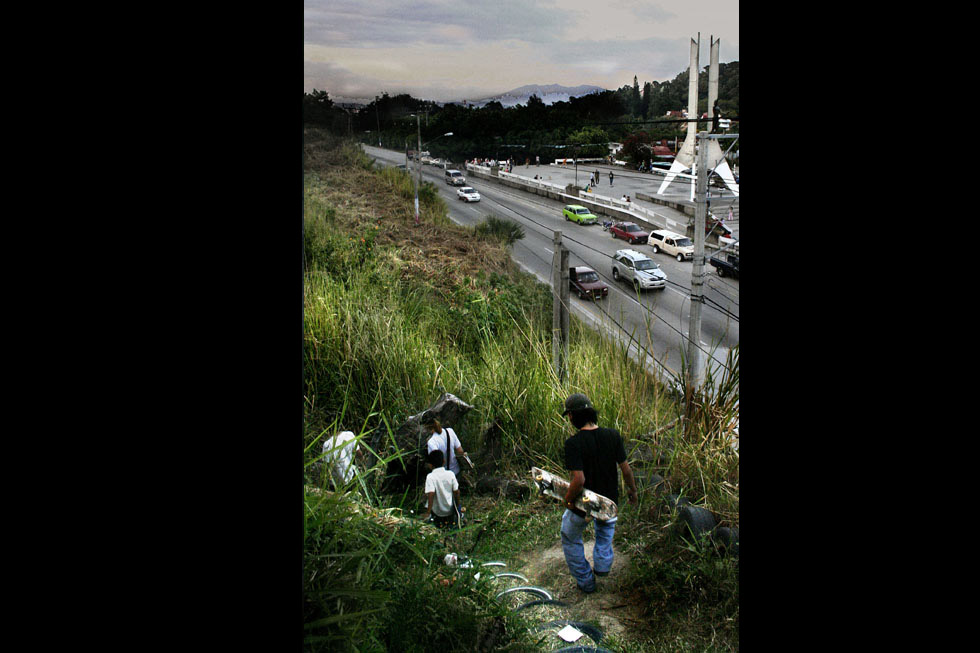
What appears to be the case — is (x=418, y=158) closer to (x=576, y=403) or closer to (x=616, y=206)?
(x=616, y=206)

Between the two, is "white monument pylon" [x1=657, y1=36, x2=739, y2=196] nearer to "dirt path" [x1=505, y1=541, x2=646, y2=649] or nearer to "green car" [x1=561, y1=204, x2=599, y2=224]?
"green car" [x1=561, y1=204, x2=599, y2=224]

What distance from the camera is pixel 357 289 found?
7375mm

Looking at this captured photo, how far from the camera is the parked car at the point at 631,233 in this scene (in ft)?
26.8

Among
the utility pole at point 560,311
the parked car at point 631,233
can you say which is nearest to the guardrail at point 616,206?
the parked car at point 631,233

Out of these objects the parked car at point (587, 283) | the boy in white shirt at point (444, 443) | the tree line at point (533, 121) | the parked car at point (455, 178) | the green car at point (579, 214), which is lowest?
the boy in white shirt at point (444, 443)

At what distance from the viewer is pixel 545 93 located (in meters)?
8.97

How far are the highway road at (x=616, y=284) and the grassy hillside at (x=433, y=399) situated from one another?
0.26 meters

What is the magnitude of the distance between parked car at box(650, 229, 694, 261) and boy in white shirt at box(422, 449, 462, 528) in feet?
14.3

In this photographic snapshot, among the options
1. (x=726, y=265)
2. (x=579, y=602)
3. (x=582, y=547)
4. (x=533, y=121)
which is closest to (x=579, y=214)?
(x=533, y=121)

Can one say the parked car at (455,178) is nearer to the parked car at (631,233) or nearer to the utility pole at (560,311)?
the parked car at (631,233)

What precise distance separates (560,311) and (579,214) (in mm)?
2538

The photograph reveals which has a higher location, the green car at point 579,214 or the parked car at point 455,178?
the parked car at point 455,178
